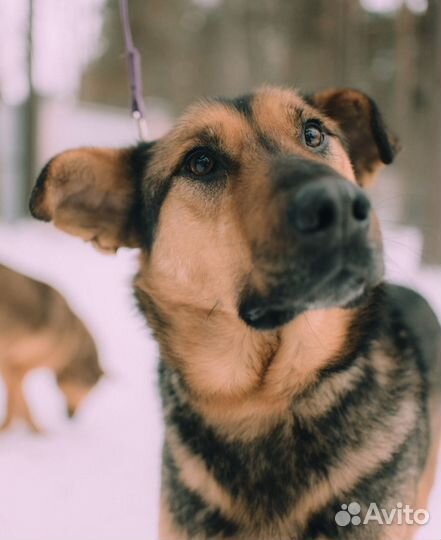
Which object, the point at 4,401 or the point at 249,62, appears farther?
the point at 249,62

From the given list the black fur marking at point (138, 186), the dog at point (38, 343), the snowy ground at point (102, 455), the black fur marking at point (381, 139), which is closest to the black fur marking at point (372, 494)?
the snowy ground at point (102, 455)

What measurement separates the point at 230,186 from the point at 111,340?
3.01 metres

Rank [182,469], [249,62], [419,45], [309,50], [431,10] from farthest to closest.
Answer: [249,62], [309,50], [419,45], [431,10], [182,469]

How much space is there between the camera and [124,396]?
143 inches

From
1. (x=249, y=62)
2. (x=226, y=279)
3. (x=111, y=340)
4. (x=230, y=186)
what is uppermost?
(x=230, y=186)

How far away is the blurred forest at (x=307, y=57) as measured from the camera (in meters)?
6.36

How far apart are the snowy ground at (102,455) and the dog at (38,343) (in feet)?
0.54

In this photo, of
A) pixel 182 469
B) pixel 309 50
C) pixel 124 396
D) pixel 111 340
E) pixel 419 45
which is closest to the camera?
pixel 182 469

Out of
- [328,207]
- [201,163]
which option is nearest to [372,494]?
[328,207]

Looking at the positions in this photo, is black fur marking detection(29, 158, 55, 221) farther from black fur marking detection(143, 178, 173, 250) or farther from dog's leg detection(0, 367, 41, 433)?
dog's leg detection(0, 367, 41, 433)

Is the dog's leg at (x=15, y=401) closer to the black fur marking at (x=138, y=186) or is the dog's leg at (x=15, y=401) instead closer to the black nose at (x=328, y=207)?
the black fur marking at (x=138, y=186)

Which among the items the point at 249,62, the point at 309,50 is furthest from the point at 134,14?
the point at 309,50

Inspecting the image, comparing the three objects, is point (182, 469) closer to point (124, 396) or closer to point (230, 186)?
point (230, 186)

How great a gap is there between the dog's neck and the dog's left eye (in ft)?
1.56
